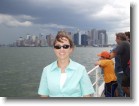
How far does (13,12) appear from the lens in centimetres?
240

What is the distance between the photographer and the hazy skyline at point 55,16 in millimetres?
2363

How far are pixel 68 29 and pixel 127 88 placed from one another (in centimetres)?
71

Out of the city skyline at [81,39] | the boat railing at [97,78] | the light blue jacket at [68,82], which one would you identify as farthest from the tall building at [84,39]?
the light blue jacket at [68,82]

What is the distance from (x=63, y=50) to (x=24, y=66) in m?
0.62

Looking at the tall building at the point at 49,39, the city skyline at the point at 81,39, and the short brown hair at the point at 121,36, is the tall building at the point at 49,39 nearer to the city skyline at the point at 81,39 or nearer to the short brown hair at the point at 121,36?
the city skyline at the point at 81,39

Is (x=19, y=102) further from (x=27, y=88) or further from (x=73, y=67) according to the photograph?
(x=73, y=67)

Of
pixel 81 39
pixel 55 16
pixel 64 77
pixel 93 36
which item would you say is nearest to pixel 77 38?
pixel 81 39

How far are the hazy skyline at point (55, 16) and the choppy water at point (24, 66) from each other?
0.14m

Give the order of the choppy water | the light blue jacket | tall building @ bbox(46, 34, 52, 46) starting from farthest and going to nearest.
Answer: the choppy water, tall building @ bbox(46, 34, 52, 46), the light blue jacket

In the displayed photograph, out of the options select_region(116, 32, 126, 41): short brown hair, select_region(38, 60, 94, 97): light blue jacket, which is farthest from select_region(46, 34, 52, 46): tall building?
select_region(116, 32, 126, 41): short brown hair

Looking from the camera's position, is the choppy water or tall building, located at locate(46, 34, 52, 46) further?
the choppy water

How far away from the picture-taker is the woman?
1.83 meters

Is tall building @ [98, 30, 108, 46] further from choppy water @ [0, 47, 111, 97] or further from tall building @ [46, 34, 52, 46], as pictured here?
tall building @ [46, 34, 52, 46]

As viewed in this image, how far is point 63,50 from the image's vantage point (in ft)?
6.36
